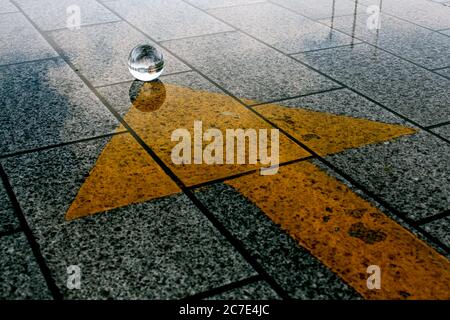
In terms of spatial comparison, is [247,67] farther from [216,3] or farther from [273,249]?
[273,249]

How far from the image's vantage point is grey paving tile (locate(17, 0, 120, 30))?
7391 millimetres

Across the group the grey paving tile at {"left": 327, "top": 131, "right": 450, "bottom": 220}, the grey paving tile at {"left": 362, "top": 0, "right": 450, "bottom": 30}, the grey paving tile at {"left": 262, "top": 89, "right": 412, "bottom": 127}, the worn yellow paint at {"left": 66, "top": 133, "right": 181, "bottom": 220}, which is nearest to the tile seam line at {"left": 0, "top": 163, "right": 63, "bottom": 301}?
the worn yellow paint at {"left": 66, "top": 133, "right": 181, "bottom": 220}

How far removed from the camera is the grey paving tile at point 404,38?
20.5ft

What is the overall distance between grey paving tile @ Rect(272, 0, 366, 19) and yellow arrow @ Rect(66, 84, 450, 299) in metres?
3.17

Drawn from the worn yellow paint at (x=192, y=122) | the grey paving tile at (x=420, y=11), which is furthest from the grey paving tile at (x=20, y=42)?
the grey paving tile at (x=420, y=11)

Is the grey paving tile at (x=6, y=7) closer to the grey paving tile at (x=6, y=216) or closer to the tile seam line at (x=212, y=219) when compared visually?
the tile seam line at (x=212, y=219)

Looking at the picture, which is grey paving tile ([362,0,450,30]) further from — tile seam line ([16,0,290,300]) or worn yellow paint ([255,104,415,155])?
tile seam line ([16,0,290,300])

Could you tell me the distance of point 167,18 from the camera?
25.0 feet

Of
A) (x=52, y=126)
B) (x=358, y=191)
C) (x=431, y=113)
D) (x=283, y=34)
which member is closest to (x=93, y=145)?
(x=52, y=126)

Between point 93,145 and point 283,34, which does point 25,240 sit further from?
point 283,34

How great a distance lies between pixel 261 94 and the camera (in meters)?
5.25

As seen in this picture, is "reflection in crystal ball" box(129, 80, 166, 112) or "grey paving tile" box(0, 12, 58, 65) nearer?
"reflection in crystal ball" box(129, 80, 166, 112)

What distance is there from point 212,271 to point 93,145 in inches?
67.9

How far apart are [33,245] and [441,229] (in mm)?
2316
